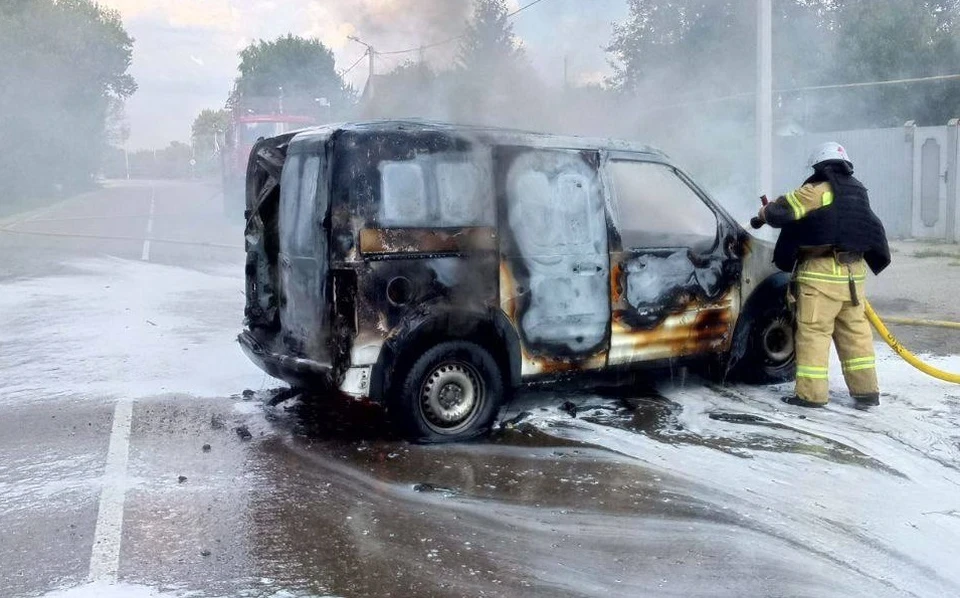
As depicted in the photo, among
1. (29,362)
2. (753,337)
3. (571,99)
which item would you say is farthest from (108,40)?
(753,337)

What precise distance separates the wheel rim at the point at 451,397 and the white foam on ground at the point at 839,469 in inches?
21.7

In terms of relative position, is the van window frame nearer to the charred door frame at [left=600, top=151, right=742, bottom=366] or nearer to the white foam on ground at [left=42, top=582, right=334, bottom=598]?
the charred door frame at [left=600, top=151, right=742, bottom=366]

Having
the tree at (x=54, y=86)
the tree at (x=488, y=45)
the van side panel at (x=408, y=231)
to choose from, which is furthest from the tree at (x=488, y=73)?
the tree at (x=54, y=86)

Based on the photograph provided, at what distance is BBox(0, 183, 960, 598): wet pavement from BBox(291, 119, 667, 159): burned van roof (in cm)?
168

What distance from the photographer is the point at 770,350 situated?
670 cm

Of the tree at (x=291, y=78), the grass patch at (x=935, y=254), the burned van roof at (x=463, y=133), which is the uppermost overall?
the tree at (x=291, y=78)

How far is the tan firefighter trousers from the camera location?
6055 mm

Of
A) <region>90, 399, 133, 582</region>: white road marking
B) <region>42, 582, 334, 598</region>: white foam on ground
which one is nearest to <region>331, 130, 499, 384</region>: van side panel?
<region>90, 399, 133, 582</region>: white road marking

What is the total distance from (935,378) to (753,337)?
54.8 inches

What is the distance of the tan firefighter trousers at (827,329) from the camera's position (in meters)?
6.05

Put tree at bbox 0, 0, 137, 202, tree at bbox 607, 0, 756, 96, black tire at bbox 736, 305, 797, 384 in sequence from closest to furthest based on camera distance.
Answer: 1. black tire at bbox 736, 305, 797, 384
2. tree at bbox 607, 0, 756, 96
3. tree at bbox 0, 0, 137, 202

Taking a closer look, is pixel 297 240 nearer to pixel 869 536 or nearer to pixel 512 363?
pixel 512 363

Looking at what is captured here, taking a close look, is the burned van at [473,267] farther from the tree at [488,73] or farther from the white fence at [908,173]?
the white fence at [908,173]

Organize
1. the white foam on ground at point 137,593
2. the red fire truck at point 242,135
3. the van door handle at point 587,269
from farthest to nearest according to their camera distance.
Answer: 1. the red fire truck at point 242,135
2. the van door handle at point 587,269
3. the white foam on ground at point 137,593
